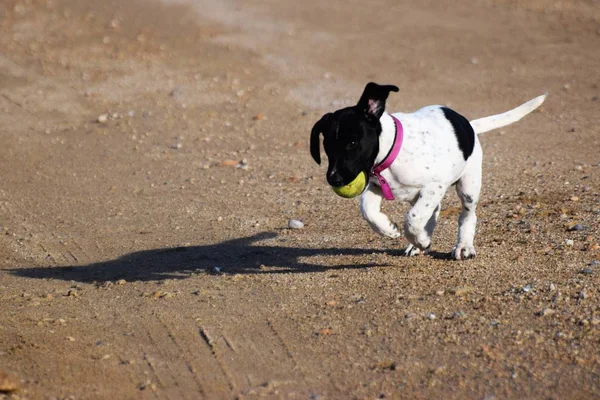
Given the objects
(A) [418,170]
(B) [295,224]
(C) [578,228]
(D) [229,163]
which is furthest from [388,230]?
(D) [229,163]

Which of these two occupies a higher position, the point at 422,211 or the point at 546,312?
the point at 422,211

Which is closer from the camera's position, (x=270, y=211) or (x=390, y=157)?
(x=390, y=157)

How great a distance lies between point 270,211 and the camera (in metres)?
9.52

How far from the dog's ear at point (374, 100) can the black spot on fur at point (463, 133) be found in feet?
3.02

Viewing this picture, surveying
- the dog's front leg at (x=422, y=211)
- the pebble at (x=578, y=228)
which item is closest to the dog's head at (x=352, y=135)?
the dog's front leg at (x=422, y=211)

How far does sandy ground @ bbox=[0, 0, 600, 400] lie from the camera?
5688 millimetres

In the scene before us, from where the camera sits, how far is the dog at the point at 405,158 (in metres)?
6.39

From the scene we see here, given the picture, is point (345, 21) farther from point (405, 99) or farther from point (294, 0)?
point (405, 99)

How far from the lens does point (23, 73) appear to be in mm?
15234

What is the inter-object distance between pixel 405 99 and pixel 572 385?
28.4 feet

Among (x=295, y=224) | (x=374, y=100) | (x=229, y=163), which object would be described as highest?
(x=374, y=100)

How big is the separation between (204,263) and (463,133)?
238 centimetres

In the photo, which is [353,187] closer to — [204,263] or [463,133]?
[463,133]

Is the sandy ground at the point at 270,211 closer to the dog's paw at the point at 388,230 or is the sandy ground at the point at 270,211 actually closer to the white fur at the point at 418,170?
the dog's paw at the point at 388,230
